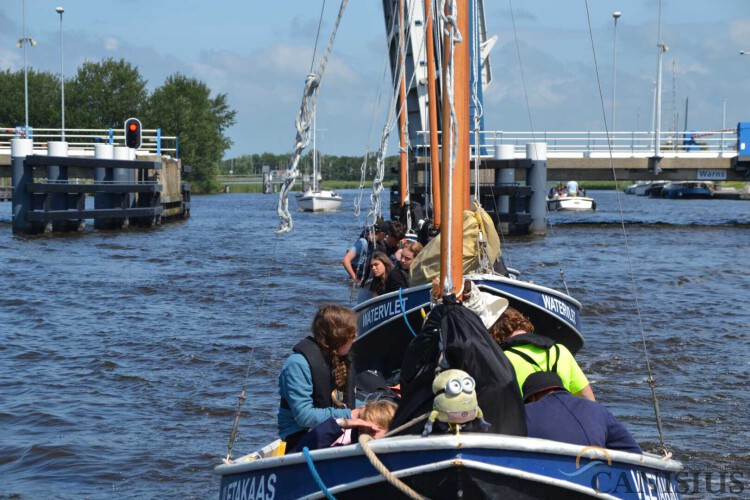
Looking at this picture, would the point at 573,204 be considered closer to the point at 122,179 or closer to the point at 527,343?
the point at 122,179

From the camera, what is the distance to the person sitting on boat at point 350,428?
5.29m

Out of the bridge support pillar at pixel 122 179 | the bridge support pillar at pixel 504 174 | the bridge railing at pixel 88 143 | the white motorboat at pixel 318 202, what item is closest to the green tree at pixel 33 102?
the bridge railing at pixel 88 143

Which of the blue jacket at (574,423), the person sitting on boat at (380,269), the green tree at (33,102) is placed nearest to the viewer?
the blue jacket at (574,423)

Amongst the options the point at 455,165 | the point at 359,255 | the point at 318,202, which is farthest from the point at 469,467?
the point at 318,202

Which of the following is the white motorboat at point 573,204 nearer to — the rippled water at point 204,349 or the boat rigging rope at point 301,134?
the rippled water at point 204,349

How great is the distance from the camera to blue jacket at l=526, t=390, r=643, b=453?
4.97 m

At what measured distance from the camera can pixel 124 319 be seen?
1700 cm

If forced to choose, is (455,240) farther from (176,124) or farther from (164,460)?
(176,124)

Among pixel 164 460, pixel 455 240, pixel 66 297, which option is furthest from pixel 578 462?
pixel 66 297

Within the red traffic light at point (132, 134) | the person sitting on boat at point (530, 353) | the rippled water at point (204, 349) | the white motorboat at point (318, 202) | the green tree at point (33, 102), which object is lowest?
the rippled water at point (204, 349)

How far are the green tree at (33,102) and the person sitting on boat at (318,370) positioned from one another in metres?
90.6

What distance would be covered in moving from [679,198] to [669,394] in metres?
78.2

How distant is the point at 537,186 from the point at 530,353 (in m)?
29.6

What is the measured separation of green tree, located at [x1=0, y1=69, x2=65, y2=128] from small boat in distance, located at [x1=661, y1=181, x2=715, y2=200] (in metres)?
52.8
